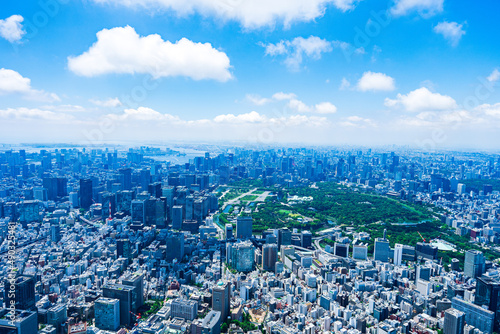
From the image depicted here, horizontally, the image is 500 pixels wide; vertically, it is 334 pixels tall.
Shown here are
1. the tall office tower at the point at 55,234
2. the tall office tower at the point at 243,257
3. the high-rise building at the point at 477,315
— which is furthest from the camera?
the tall office tower at the point at 55,234

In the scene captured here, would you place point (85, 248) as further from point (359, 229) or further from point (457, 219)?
point (457, 219)

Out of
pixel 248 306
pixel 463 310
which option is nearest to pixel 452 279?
pixel 463 310

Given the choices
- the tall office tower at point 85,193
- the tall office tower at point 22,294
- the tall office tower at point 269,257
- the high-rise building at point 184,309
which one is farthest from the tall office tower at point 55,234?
the tall office tower at point 269,257

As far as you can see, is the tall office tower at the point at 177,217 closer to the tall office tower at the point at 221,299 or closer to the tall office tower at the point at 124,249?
the tall office tower at the point at 124,249

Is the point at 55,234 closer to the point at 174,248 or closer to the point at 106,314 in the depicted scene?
the point at 174,248

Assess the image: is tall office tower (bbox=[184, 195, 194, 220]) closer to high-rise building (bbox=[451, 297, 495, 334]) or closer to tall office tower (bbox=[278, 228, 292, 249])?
tall office tower (bbox=[278, 228, 292, 249])

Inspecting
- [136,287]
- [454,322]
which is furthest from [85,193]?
[454,322]
